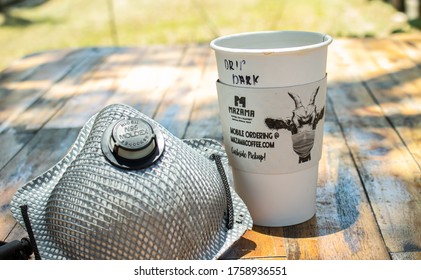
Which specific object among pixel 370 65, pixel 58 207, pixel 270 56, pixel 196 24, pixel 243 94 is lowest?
pixel 196 24

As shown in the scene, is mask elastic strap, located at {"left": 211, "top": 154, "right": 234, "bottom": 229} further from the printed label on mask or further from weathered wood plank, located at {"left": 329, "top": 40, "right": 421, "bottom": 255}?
weathered wood plank, located at {"left": 329, "top": 40, "right": 421, "bottom": 255}

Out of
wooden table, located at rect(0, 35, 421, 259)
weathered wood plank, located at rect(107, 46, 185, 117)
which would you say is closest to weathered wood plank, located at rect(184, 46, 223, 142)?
wooden table, located at rect(0, 35, 421, 259)

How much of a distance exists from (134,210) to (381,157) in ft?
3.44

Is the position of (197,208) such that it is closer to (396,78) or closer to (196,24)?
(396,78)

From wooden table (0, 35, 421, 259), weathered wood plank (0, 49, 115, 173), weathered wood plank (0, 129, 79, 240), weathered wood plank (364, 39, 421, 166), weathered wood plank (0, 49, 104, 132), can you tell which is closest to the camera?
wooden table (0, 35, 421, 259)

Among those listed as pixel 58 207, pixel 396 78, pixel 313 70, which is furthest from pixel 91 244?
pixel 396 78

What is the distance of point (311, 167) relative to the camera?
1771 millimetres

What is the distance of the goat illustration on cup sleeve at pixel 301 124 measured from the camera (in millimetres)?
1651

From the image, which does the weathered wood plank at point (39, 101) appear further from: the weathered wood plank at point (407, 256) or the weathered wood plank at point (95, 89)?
the weathered wood plank at point (407, 256)

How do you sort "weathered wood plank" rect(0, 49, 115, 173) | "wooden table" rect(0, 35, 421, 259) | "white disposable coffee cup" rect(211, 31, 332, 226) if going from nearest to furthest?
"white disposable coffee cup" rect(211, 31, 332, 226) → "wooden table" rect(0, 35, 421, 259) → "weathered wood plank" rect(0, 49, 115, 173)

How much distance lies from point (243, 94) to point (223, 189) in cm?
25

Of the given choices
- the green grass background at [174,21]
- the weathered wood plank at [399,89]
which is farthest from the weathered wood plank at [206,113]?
the green grass background at [174,21]

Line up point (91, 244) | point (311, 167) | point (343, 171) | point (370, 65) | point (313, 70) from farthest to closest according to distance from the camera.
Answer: point (370, 65) → point (343, 171) → point (311, 167) → point (313, 70) → point (91, 244)

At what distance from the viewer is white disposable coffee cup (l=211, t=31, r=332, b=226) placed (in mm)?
1620
